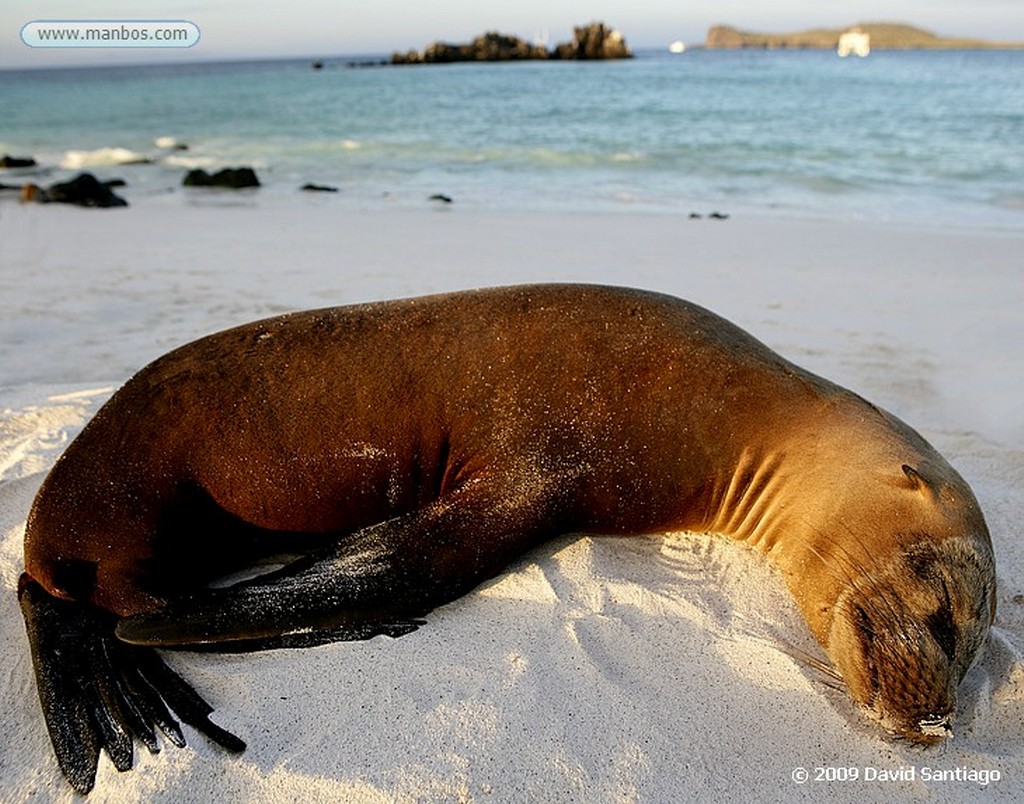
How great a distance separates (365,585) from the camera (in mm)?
2430

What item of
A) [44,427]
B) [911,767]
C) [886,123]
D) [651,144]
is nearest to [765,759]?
[911,767]

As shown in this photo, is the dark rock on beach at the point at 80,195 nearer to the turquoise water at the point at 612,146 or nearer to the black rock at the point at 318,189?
the turquoise water at the point at 612,146

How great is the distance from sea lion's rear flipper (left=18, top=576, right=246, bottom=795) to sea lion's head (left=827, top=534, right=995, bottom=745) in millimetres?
1570

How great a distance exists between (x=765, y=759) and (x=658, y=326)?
143cm

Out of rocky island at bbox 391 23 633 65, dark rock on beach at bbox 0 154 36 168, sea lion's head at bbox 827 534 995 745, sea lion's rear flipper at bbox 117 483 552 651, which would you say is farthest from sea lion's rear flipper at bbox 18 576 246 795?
rocky island at bbox 391 23 633 65

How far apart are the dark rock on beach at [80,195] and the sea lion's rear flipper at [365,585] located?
10.8 meters

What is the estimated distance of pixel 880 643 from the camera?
230cm

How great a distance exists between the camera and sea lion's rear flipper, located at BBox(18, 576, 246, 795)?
2068 millimetres

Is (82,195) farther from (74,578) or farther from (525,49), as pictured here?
(525,49)

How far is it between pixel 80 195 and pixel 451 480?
1099 centimetres

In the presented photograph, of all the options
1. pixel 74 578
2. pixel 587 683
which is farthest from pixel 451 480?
pixel 74 578

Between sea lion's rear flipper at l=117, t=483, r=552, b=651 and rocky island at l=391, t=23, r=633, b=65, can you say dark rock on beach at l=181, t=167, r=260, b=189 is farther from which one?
rocky island at l=391, t=23, r=633, b=65

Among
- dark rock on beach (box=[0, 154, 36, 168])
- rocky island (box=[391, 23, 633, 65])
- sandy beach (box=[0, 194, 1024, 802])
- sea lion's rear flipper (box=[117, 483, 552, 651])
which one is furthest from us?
rocky island (box=[391, 23, 633, 65])

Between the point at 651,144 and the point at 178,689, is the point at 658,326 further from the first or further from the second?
the point at 651,144
